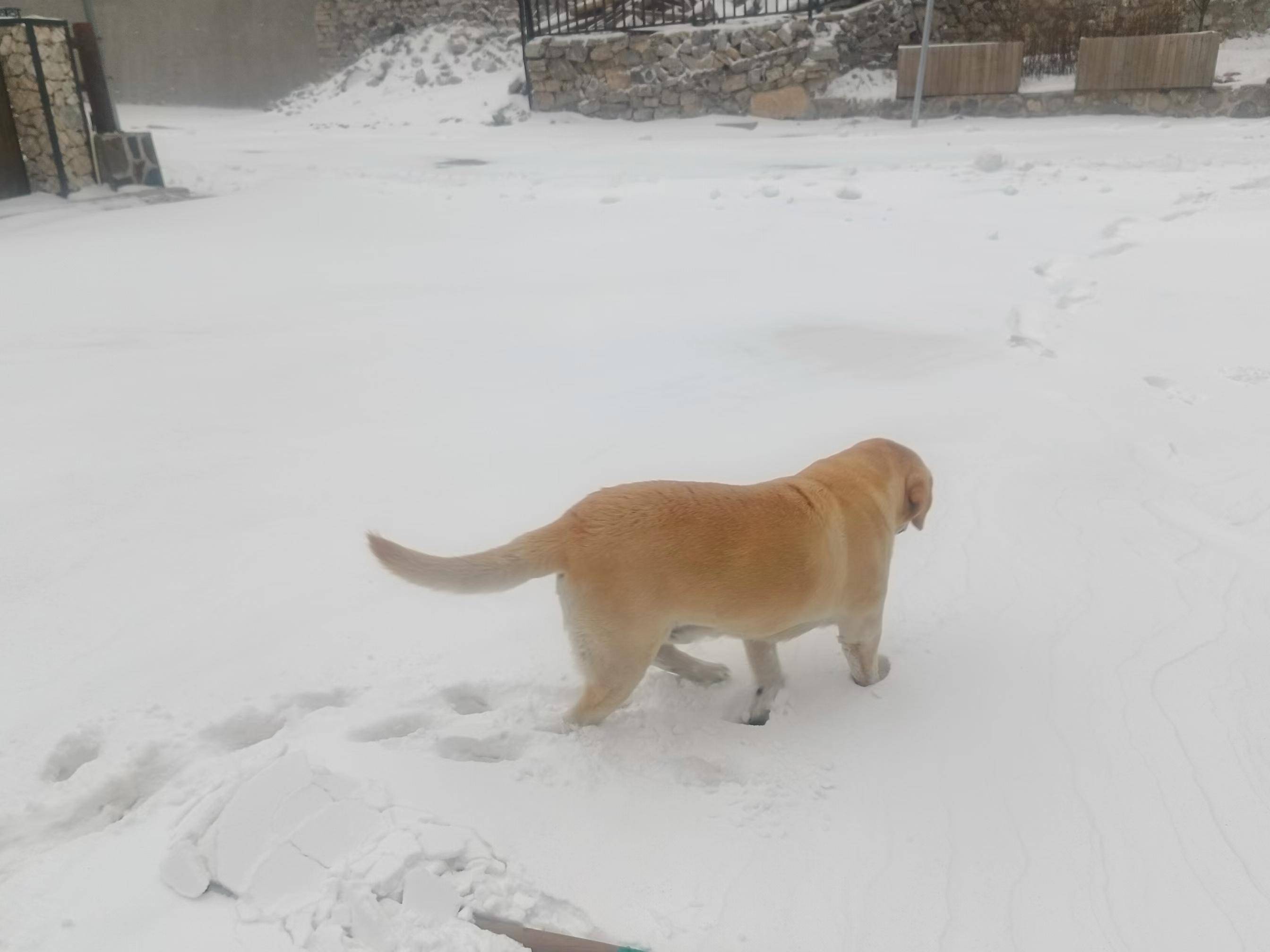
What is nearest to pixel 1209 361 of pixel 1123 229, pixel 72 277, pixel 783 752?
pixel 1123 229

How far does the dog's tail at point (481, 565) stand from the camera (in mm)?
2344

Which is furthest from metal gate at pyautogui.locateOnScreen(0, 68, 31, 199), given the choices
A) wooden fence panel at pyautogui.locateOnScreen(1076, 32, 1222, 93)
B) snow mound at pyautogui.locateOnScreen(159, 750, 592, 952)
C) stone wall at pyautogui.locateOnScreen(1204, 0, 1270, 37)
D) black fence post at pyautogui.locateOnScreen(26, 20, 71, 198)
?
stone wall at pyautogui.locateOnScreen(1204, 0, 1270, 37)

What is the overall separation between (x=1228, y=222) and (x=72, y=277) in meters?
8.03

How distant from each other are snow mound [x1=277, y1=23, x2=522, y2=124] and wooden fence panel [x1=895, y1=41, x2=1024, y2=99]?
7208 mm

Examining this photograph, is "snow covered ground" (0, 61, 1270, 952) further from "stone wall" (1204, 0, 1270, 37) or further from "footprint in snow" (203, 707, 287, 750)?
"stone wall" (1204, 0, 1270, 37)

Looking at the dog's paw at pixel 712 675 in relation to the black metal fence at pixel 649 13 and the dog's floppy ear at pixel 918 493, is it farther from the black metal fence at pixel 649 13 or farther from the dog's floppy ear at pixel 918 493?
the black metal fence at pixel 649 13

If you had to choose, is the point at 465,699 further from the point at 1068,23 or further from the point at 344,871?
the point at 1068,23

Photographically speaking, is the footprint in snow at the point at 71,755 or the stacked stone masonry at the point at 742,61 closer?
the footprint in snow at the point at 71,755

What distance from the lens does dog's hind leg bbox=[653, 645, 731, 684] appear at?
2.78 metres

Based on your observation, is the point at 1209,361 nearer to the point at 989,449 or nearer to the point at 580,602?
the point at 989,449

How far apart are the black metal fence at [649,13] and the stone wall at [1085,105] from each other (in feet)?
6.42

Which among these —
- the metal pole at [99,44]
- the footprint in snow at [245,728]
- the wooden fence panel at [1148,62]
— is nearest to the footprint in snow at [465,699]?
the footprint in snow at [245,728]

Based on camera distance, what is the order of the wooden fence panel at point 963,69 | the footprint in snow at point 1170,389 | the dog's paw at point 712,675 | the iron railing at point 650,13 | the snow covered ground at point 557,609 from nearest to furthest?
the snow covered ground at point 557,609 → the dog's paw at point 712,675 → the footprint in snow at point 1170,389 → the wooden fence panel at point 963,69 → the iron railing at point 650,13

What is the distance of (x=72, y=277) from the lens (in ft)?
21.3
